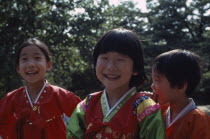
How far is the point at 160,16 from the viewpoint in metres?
14.3

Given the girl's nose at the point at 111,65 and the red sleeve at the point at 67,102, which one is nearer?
the girl's nose at the point at 111,65

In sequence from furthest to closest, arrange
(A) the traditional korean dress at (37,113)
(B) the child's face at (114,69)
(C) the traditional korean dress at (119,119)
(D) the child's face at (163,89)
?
1. (A) the traditional korean dress at (37,113)
2. (D) the child's face at (163,89)
3. (B) the child's face at (114,69)
4. (C) the traditional korean dress at (119,119)

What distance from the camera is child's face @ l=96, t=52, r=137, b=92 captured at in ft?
6.33

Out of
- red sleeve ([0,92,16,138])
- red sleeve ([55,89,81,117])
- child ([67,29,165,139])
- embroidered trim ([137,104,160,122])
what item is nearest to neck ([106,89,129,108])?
child ([67,29,165,139])

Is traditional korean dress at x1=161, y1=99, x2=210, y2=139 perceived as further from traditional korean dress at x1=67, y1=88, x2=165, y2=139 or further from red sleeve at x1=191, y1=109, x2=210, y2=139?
traditional korean dress at x1=67, y1=88, x2=165, y2=139

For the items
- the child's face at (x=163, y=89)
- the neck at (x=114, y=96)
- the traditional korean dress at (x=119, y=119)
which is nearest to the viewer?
the traditional korean dress at (x=119, y=119)

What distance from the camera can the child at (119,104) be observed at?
1850 mm

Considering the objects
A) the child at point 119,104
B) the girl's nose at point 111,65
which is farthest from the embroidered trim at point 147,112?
the girl's nose at point 111,65

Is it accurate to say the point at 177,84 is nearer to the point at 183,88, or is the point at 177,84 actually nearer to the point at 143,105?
the point at 183,88

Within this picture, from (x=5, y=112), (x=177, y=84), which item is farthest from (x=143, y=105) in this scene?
(x=5, y=112)

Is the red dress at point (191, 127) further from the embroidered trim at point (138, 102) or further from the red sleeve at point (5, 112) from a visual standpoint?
the red sleeve at point (5, 112)

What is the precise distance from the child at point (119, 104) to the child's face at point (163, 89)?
19 cm

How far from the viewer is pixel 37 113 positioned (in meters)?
2.73

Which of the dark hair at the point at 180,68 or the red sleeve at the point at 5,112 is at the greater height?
the dark hair at the point at 180,68
